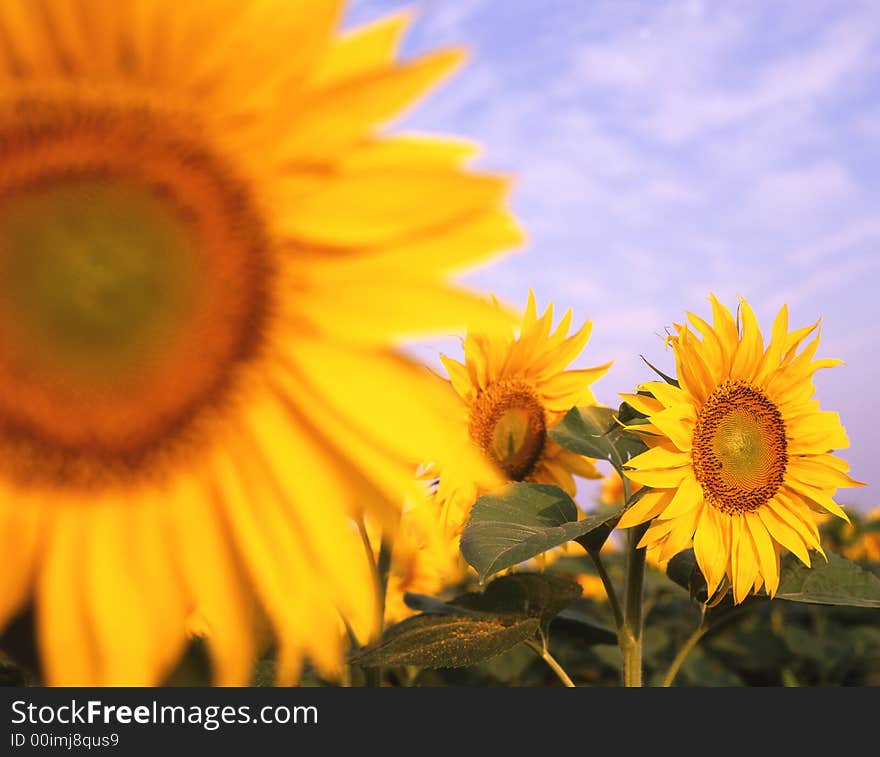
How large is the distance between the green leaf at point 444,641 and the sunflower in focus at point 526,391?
471 millimetres

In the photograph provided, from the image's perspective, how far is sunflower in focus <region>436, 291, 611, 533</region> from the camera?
181 cm

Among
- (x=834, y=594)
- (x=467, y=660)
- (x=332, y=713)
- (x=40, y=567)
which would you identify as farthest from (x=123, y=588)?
(x=834, y=594)

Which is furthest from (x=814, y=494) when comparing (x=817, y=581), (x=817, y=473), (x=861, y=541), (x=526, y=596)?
(x=861, y=541)

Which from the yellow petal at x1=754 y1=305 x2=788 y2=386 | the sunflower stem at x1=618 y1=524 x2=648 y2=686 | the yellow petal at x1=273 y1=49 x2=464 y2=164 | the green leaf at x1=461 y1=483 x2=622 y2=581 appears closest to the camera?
the yellow petal at x1=273 y1=49 x2=464 y2=164

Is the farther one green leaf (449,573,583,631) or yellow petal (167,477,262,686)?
green leaf (449,573,583,631)

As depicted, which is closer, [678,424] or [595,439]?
[678,424]

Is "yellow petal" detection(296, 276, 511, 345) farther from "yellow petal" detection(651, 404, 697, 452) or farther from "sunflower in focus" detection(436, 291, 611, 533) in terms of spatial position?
"sunflower in focus" detection(436, 291, 611, 533)

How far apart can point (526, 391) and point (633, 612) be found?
20.7 inches

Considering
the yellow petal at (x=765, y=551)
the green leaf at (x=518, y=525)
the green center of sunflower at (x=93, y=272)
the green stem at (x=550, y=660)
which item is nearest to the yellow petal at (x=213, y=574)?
the green center of sunflower at (x=93, y=272)

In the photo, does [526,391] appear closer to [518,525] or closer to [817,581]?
[518,525]

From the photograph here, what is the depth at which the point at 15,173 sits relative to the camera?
0.67 metres

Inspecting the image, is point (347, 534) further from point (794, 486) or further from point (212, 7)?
point (794, 486)

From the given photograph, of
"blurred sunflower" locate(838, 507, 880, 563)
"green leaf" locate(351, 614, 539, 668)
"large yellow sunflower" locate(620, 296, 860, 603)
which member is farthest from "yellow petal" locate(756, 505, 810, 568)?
"blurred sunflower" locate(838, 507, 880, 563)

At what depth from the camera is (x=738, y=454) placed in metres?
1.60
